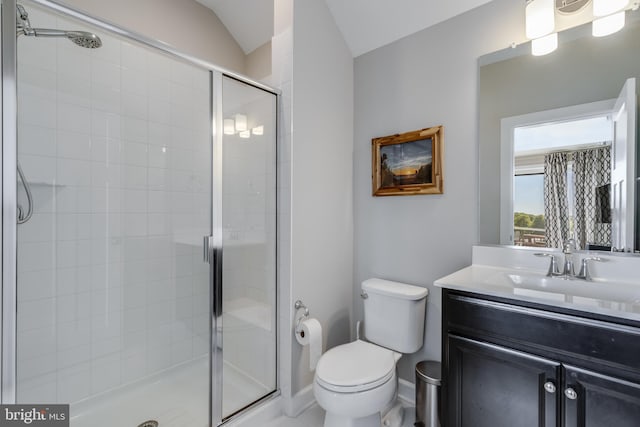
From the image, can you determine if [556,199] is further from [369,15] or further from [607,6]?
[369,15]

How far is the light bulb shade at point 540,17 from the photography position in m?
1.45

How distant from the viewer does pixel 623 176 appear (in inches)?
52.7

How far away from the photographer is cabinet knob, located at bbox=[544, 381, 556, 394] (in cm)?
108

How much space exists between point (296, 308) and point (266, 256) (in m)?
0.37

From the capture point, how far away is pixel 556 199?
151 cm

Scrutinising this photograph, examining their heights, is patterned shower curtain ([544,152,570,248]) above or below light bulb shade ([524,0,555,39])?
below

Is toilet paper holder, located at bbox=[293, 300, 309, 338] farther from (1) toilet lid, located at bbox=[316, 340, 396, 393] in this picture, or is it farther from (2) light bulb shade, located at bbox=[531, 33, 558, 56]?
(2) light bulb shade, located at bbox=[531, 33, 558, 56]

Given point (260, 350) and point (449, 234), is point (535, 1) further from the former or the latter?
point (260, 350)

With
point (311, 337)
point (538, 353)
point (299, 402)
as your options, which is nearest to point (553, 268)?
point (538, 353)

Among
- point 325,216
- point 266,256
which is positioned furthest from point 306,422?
point 325,216

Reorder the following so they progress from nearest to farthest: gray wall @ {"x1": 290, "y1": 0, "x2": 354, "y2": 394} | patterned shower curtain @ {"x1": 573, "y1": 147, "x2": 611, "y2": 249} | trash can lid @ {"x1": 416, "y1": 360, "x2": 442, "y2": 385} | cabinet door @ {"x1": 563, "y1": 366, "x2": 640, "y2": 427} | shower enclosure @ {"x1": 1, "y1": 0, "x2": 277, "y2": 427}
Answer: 1. cabinet door @ {"x1": 563, "y1": 366, "x2": 640, "y2": 427}
2. patterned shower curtain @ {"x1": 573, "y1": 147, "x2": 611, "y2": 249}
3. shower enclosure @ {"x1": 1, "y1": 0, "x2": 277, "y2": 427}
4. trash can lid @ {"x1": 416, "y1": 360, "x2": 442, "y2": 385}
5. gray wall @ {"x1": 290, "y1": 0, "x2": 354, "y2": 394}

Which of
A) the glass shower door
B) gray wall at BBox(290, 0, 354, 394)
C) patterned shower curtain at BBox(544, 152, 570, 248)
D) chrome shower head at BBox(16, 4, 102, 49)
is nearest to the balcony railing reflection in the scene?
patterned shower curtain at BBox(544, 152, 570, 248)

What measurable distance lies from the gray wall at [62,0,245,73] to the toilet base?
7.02 feet

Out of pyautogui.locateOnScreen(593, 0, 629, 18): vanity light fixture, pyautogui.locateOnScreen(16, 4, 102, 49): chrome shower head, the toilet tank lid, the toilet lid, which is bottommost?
the toilet lid
